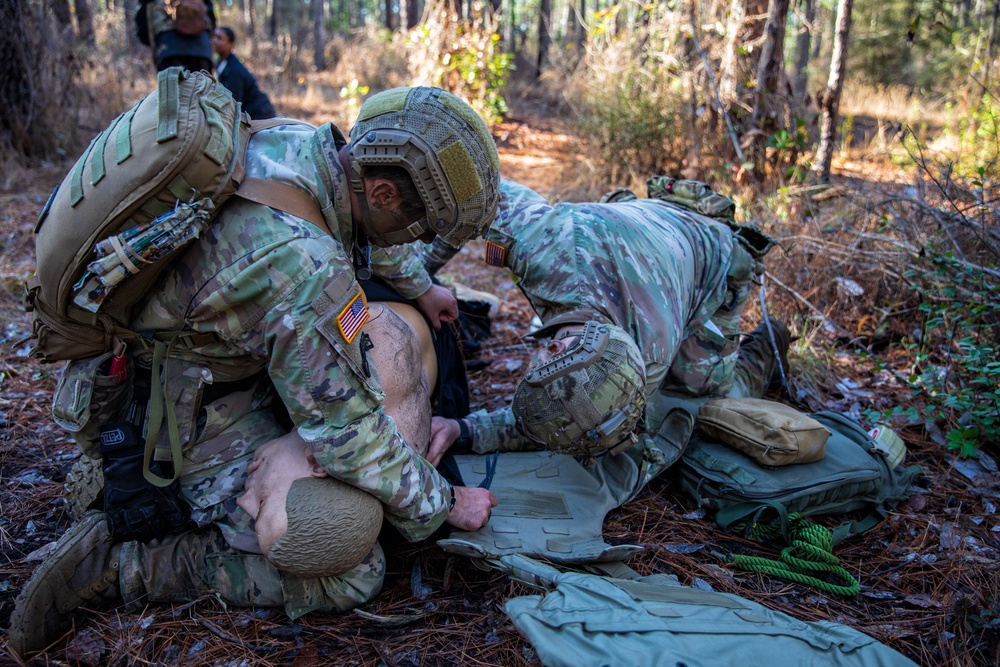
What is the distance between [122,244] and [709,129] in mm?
5536

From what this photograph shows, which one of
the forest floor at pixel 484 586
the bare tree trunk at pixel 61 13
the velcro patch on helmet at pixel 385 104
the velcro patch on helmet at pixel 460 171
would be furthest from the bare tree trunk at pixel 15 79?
the velcro patch on helmet at pixel 460 171

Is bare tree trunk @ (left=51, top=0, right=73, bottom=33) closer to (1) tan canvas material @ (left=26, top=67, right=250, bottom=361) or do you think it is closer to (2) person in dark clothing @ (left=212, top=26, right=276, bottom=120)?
(2) person in dark clothing @ (left=212, top=26, right=276, bottom=120)

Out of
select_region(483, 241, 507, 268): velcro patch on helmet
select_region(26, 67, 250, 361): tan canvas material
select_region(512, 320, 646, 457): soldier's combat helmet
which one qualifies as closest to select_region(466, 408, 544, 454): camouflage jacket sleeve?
select_region(512, 320, 646, 457): soldier's combat helmet

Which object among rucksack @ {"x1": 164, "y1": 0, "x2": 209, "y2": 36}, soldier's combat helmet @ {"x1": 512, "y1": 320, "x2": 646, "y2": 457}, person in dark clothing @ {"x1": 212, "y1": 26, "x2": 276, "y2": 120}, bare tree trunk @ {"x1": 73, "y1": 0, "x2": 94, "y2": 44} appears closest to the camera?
soldier's combat helmet @ {"x1": 512, "y1": 320, "x2": 646, "y2": 457}

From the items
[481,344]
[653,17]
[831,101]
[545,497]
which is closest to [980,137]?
[831,101]

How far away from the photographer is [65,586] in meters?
2.11

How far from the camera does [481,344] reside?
174 inches

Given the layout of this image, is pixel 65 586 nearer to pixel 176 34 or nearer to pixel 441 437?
pixel 441 437

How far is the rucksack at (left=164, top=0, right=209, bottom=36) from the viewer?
5305 millimetres

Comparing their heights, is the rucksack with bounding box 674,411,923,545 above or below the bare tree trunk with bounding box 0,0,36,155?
below

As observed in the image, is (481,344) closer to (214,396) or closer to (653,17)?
(214,396)

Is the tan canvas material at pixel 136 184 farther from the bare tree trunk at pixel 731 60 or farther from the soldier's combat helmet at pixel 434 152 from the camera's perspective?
the bare tree trunk at pixel 731 60

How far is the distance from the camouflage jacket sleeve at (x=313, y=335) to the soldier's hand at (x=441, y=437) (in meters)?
A: 0.59

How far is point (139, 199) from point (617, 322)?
5.60ft
